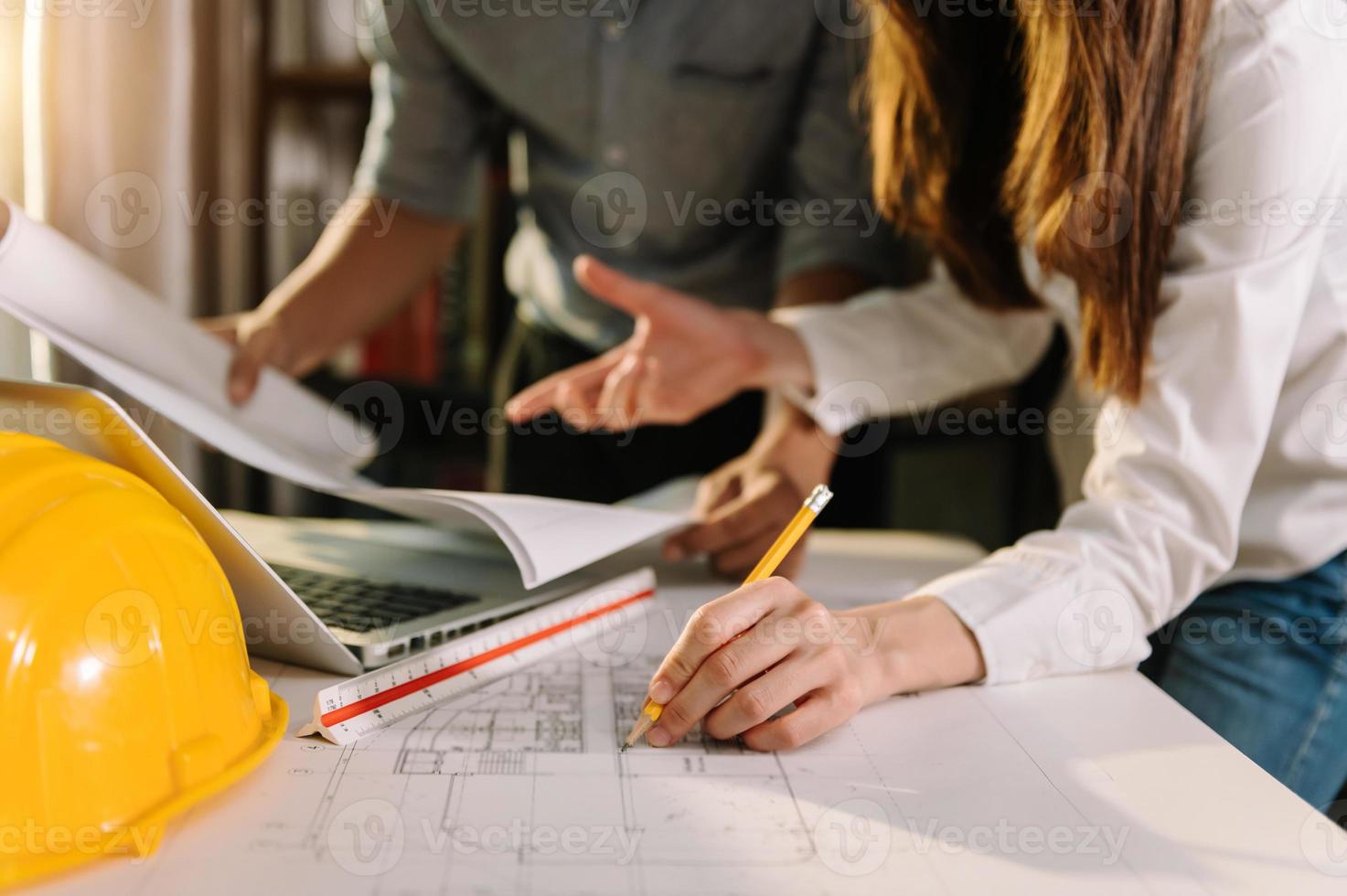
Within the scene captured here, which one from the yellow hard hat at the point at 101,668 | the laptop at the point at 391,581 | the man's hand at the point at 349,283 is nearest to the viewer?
the yellow hard hat at the point at 101,668

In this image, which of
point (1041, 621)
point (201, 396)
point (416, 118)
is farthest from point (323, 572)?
point (416, 118)

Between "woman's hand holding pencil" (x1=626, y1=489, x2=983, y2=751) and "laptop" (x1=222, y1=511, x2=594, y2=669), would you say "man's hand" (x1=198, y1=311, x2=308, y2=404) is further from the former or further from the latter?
"woman's hand holding pencil" (x1=626, y1=489, x2=983, y2=751)

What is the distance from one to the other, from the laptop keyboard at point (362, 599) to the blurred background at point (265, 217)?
2.13ft

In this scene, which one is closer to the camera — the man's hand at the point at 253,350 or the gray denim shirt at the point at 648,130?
the man's hand at the point at 253,350

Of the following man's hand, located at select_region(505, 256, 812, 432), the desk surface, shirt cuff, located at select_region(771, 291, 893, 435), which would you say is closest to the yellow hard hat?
the desk surface

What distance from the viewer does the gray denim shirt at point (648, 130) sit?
1228mm

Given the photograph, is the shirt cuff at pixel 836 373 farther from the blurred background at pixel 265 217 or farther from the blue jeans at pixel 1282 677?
the blue jeans at pixel 1282 677

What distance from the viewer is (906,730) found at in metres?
0.64

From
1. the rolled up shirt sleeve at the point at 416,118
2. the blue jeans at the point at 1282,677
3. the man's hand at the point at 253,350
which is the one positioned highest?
the rolled up shirt sleeve at the point at 416,118

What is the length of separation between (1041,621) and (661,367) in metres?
0.40

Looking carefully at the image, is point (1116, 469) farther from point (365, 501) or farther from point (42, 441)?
point (42, 441)

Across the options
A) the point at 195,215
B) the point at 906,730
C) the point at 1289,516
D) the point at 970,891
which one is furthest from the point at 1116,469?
the point at 195,215

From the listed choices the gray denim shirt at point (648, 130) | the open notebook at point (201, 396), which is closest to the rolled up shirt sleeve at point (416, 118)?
the gray denim shirt at point (648, 130)

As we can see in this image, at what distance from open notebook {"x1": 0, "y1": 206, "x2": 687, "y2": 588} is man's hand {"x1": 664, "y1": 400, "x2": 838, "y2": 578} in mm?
79
